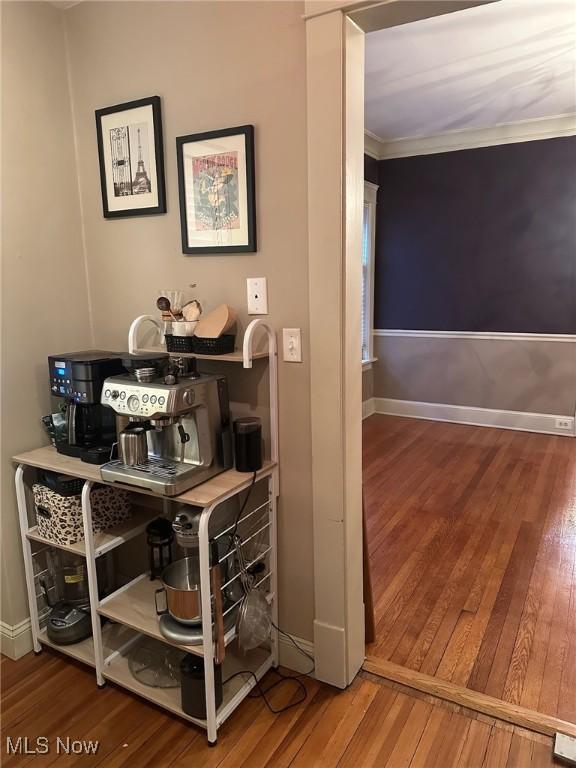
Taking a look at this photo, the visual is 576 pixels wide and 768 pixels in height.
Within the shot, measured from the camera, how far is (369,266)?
5.34 metres

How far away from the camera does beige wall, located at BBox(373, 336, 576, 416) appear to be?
4.77m

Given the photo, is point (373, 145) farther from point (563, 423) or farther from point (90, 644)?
point (90, 644)

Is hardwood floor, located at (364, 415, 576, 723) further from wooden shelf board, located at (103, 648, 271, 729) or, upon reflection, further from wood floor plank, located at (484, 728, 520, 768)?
wooden shelf board, located at (103, 648, 271, 729)

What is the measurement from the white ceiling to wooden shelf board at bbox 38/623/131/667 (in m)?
3.04

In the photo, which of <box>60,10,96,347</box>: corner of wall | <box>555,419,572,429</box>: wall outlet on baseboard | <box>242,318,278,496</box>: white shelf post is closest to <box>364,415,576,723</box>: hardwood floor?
<box>555,419,572,429</box>: wall outlet on baseboard

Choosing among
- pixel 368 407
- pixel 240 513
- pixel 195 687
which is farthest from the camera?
pixel 368 407

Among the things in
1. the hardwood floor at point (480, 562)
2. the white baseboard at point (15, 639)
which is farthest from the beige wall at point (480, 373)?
the white baseboard at point (15, 639)

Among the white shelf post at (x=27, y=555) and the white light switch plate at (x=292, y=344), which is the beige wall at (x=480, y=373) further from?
the white shelf post at (x=27, y=555)

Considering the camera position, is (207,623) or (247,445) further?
(247,445)

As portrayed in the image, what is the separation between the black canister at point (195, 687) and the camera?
1.68 meters

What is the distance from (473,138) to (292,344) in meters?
3.98

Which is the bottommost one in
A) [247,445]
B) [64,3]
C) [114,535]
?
[114,535]

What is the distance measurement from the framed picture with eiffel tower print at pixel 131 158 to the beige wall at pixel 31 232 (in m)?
0.18

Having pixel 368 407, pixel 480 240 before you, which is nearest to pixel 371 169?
pixel 480 240
